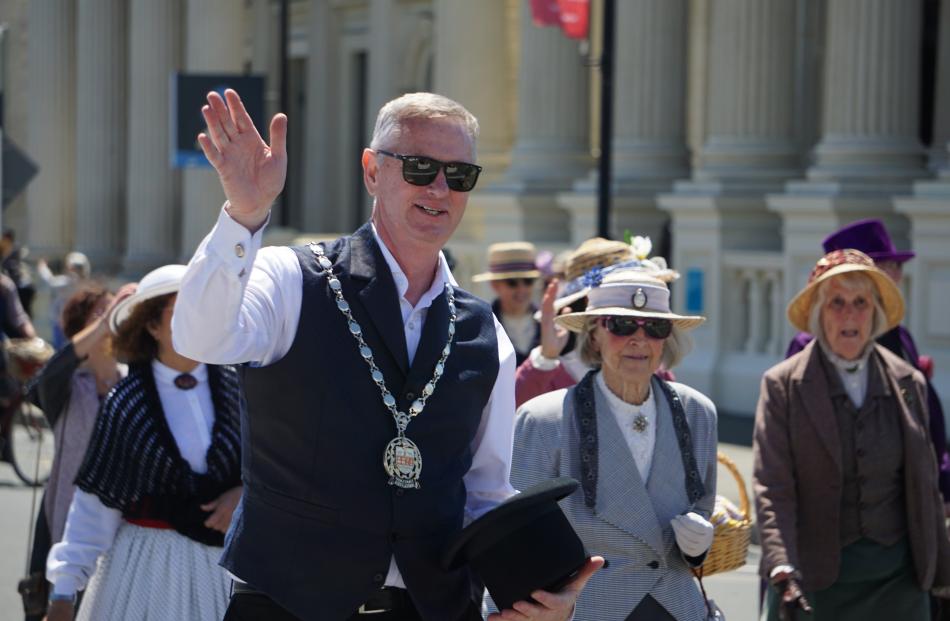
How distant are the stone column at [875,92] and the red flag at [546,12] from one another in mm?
2663

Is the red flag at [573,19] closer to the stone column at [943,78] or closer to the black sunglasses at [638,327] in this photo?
the stone column at [943,78]

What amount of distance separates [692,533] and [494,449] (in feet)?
4.07

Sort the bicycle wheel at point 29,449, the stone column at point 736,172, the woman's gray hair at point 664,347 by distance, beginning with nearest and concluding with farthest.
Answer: the woman's gray hair at point 664,347 < the bicycle wheel at point 29,449 < the stone column at point 736,172

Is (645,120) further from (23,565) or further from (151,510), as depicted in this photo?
(151,510)

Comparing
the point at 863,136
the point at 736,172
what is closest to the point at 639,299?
the point at 863,136

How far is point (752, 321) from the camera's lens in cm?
1577

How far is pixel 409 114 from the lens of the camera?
376cm

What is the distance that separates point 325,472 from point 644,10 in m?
14.1

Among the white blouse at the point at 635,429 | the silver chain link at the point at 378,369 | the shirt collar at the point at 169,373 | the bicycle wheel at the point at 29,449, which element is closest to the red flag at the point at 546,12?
the bicycle wheel at the point at 29,449

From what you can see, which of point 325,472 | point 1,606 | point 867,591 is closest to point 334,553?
point 325,472

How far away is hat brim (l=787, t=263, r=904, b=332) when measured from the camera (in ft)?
20.6

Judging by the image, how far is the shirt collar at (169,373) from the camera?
5602 millimetres

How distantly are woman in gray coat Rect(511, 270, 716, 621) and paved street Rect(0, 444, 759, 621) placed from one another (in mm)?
3775

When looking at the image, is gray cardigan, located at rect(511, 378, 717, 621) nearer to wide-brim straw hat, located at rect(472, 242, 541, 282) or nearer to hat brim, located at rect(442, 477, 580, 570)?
hat brim, located at rect(442, 477, 580, 570)
